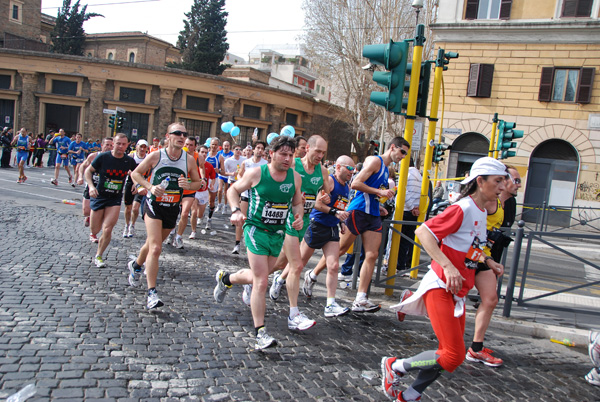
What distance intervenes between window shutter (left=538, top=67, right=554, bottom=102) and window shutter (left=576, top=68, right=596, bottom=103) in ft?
3.84

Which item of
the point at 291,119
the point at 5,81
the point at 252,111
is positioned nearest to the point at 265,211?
the point at 252,111

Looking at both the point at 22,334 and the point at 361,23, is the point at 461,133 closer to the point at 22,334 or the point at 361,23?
the point at 361,23

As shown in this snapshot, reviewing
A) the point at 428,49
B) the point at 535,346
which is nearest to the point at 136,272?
the point at 535,346

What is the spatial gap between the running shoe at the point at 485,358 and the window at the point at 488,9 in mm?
21822

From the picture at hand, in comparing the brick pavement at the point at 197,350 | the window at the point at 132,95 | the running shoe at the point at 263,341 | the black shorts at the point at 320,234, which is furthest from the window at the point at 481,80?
the window at the point at 132,95

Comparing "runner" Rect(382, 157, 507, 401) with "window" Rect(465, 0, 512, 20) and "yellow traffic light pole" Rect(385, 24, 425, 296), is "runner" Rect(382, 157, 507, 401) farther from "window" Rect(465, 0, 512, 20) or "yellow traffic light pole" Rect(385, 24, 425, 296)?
"window" Rect(465, 0, 512, 20)

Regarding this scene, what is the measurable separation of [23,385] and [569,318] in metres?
6.38

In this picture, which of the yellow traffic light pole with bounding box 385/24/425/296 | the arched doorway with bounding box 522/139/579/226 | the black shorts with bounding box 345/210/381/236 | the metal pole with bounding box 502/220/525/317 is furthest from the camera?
the arched doorway with bounding box 522/139/579/226

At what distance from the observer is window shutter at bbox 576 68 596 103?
21031 mm

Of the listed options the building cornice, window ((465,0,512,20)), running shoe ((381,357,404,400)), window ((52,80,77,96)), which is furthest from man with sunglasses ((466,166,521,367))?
window ((52,80,77,96))

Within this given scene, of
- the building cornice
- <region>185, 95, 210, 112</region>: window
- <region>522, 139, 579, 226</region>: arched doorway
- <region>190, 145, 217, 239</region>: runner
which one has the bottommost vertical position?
<region>190, 145, 217, 239</region>: runner

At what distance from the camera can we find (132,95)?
37.2 meters

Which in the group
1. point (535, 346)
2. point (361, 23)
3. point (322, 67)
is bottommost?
point (535, 346)

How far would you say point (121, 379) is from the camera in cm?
349
